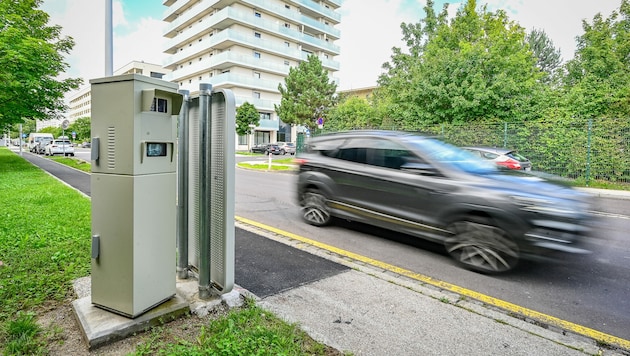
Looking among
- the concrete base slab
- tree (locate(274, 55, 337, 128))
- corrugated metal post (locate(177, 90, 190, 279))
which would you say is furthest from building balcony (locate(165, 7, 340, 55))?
the concrete base slab

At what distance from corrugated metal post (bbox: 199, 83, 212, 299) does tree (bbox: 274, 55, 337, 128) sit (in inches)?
1258

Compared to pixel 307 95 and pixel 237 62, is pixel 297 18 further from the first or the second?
pixel 307 95

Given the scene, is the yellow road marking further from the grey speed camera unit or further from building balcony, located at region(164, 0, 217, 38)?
building balcony, located at region(164, 0, 217, 38)

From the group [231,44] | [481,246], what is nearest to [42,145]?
[231,44]

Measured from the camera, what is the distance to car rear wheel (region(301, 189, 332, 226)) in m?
6.30

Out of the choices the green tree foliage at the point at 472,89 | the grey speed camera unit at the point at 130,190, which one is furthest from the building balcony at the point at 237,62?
the grey speed camera unit at the point at 130,190

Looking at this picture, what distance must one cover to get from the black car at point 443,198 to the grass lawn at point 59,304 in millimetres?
2710

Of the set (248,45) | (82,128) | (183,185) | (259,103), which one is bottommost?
(183,185)

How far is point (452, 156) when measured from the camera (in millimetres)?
5109

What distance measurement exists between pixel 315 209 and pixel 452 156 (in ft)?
8.48

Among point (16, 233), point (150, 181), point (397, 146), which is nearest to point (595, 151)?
point (397, 146)

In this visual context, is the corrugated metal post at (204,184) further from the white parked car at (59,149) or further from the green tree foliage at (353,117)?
the white parked car at (59,149)

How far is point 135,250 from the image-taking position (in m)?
2.52

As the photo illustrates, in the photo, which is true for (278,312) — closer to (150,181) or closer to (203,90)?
(150,181)
